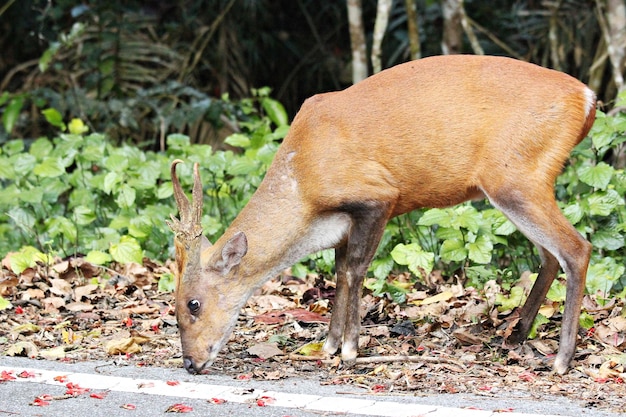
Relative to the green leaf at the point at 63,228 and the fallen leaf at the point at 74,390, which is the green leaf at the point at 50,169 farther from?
the fallen leaf at the point at 74,390

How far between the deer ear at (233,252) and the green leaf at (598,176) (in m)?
2.79

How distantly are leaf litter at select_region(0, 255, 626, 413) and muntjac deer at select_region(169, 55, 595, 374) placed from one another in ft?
0.79

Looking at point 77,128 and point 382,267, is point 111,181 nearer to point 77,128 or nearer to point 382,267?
point 77,128

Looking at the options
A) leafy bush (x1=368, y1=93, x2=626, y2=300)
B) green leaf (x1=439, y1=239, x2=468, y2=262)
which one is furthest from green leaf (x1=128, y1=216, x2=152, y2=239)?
green leaf (x1=439, y1=239, x2=468, y2=262)

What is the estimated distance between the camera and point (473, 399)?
495 cm

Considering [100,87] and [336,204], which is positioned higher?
[336,204]

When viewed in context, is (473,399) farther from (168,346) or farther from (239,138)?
(239,138)

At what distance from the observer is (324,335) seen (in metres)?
6.52

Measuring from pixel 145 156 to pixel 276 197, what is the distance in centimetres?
447

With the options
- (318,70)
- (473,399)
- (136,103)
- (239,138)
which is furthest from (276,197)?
(318,70)

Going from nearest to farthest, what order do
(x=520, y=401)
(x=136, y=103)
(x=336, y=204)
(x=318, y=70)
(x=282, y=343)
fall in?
(x=520, y=401)
(x=336, y=204)
(x=282, y=343)
(x=136, y=103)
(x=318, y=70)

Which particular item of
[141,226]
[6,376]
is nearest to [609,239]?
[141,226]

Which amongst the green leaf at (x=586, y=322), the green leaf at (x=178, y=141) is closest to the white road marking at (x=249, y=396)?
the green leaf at (x=586, y=322)

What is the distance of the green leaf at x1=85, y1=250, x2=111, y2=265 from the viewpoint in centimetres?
794
